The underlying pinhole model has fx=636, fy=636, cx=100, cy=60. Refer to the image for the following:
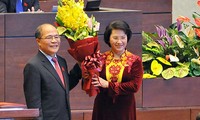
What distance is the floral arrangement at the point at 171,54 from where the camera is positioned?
20.6ft

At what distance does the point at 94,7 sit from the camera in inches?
238

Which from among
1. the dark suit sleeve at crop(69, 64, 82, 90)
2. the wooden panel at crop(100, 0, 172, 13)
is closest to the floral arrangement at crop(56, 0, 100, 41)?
the dark suit sleeve at crop(69, 64, 82, 90)

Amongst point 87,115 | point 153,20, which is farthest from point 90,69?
A: point 153,20

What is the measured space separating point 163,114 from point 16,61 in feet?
4.88

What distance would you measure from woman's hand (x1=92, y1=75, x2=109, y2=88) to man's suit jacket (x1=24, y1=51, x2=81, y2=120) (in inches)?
10.8

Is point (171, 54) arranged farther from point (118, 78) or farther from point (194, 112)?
point (118, 78)

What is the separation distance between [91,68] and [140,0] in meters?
3.81

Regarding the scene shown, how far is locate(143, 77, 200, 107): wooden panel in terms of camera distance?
20.0 ft

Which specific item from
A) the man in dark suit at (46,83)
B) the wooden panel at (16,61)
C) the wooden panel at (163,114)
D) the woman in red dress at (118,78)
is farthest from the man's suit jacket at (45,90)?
the wooden panel at (163,114)

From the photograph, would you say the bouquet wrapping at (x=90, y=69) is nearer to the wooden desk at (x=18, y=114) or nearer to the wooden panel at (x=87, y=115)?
the wooden panel at (x=87, y=115)

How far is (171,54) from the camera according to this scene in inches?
252

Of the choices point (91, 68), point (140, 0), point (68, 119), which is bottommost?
point (68, 119)

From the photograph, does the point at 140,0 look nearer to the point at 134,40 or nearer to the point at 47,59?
the point at 134,40

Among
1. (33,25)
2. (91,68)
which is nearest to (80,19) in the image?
(91,68)
